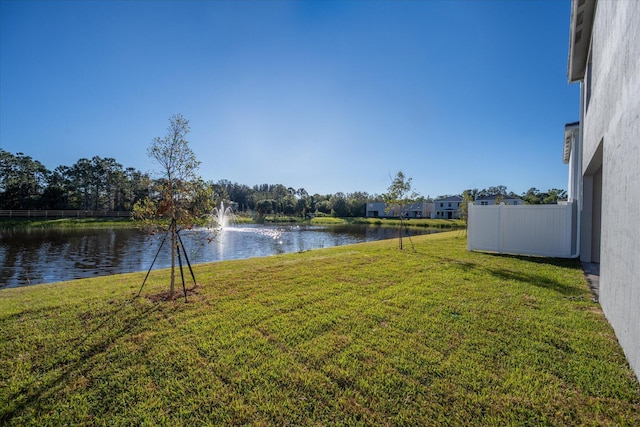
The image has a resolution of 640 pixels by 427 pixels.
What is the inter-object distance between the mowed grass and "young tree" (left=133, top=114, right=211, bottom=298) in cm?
137

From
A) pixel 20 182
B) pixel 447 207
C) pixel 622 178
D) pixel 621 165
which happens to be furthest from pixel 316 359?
pixel 447 207

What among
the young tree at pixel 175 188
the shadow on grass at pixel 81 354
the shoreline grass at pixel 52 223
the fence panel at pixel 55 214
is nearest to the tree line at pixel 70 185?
the fence panel at pixel 55 214

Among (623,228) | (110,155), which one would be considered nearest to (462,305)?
(623,228)

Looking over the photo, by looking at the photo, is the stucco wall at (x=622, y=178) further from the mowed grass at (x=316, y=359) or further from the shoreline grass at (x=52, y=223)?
the shoreline grass at (x=52, y=223)

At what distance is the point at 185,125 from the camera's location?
510 centimetres

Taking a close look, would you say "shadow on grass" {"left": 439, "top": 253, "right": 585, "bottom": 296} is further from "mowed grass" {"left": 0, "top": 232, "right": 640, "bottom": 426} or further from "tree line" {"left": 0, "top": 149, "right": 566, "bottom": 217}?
"tree line" {"left": 0, "top": 149, "right": 566, "bottom": 217}

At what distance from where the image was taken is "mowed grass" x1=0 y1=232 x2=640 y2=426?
217 cm

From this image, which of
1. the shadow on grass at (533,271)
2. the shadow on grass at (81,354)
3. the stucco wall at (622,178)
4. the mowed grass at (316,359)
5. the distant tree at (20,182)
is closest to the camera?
the mowed grass at (316,359)

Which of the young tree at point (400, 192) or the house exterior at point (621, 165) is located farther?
the young tree at point (400, 192)

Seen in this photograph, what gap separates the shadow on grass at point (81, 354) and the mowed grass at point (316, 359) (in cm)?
2

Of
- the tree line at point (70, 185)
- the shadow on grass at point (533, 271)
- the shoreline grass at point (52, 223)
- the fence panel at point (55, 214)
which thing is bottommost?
the shoreline grass at point (52, 223)

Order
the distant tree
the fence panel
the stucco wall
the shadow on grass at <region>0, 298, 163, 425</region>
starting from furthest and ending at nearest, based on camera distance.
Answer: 1. the distant tree
2. the fence panel
3. the stucco wall
4. the shadow on grass at <region>0, 298, 163, 425</region>

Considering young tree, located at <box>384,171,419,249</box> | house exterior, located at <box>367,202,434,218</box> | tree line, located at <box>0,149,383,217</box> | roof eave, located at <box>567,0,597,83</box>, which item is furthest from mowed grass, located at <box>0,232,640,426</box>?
Answer: house exterior, located at <box>367,202,434,218</box>

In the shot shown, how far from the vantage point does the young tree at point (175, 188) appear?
4.98m
